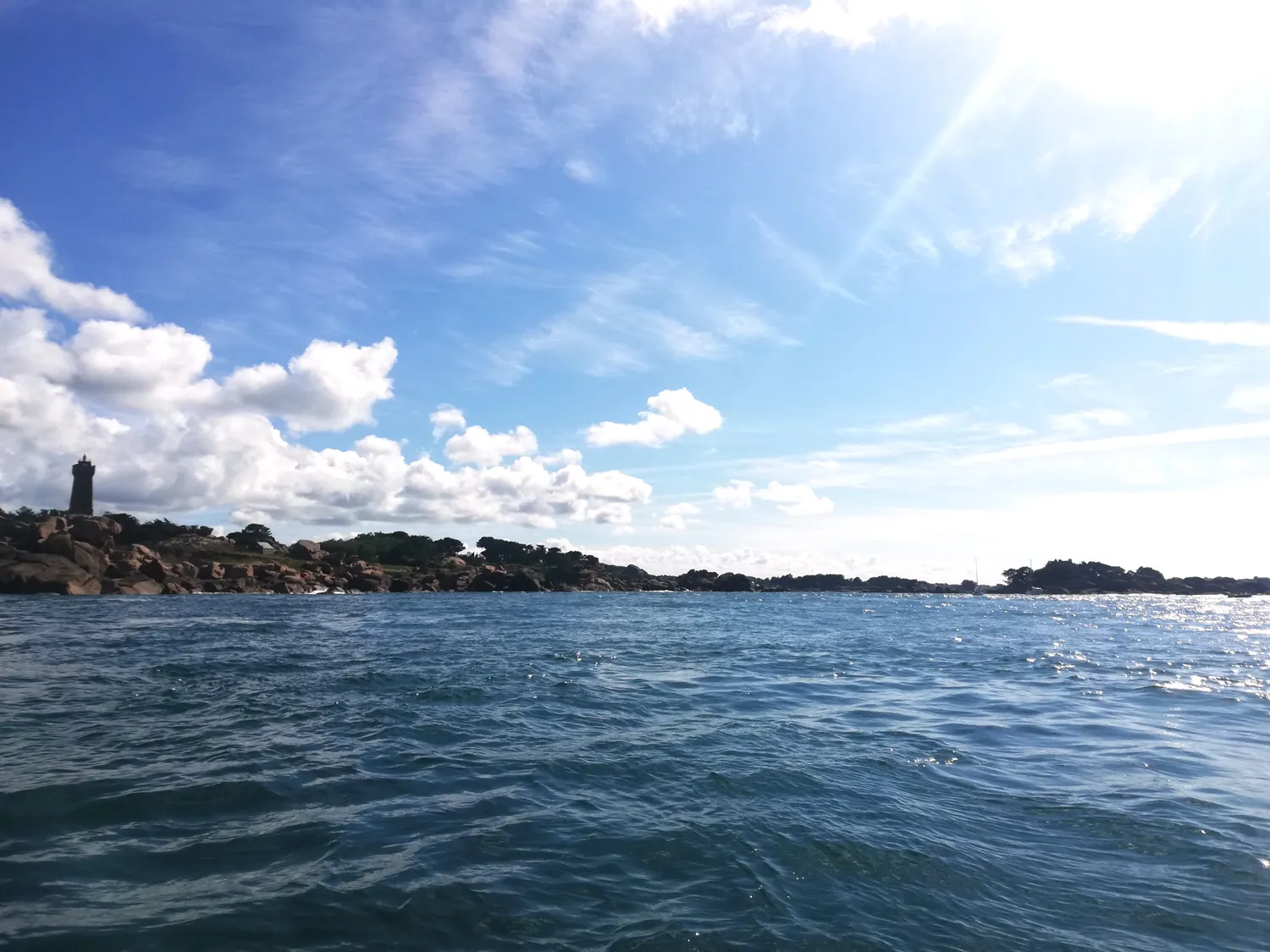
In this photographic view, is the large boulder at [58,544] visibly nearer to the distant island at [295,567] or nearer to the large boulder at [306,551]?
the distant island at [295,567]

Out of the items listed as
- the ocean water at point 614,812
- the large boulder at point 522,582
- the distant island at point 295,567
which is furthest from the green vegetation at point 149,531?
the ocean water at point 614,812

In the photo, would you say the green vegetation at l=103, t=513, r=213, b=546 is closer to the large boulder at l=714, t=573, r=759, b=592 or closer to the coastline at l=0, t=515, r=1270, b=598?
the coastline at l=0, t=515, r=1270, b=598

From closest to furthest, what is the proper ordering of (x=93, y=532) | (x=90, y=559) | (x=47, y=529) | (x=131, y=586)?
1. (x=131, y=586)
2. (x=90, y=559)
3. (x=47, y=529)
4. (x=93, y=532)

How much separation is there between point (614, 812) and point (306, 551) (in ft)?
400

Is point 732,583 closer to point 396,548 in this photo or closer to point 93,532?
point 396,548

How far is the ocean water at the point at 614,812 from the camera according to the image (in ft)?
23.9

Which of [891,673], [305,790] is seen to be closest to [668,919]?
[305,790]

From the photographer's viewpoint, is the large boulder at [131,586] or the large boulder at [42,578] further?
the large boulder at [131,586]

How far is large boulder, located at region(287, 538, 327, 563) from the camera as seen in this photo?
391ft

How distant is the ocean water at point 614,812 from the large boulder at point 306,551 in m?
99.9

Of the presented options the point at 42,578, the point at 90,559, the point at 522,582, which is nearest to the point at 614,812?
the point at 42,578

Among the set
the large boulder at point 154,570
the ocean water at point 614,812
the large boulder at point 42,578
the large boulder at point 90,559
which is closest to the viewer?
the ocean water at point 614,812

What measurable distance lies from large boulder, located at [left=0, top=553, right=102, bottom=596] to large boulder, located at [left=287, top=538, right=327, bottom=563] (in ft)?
153

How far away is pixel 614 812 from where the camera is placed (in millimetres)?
10578
